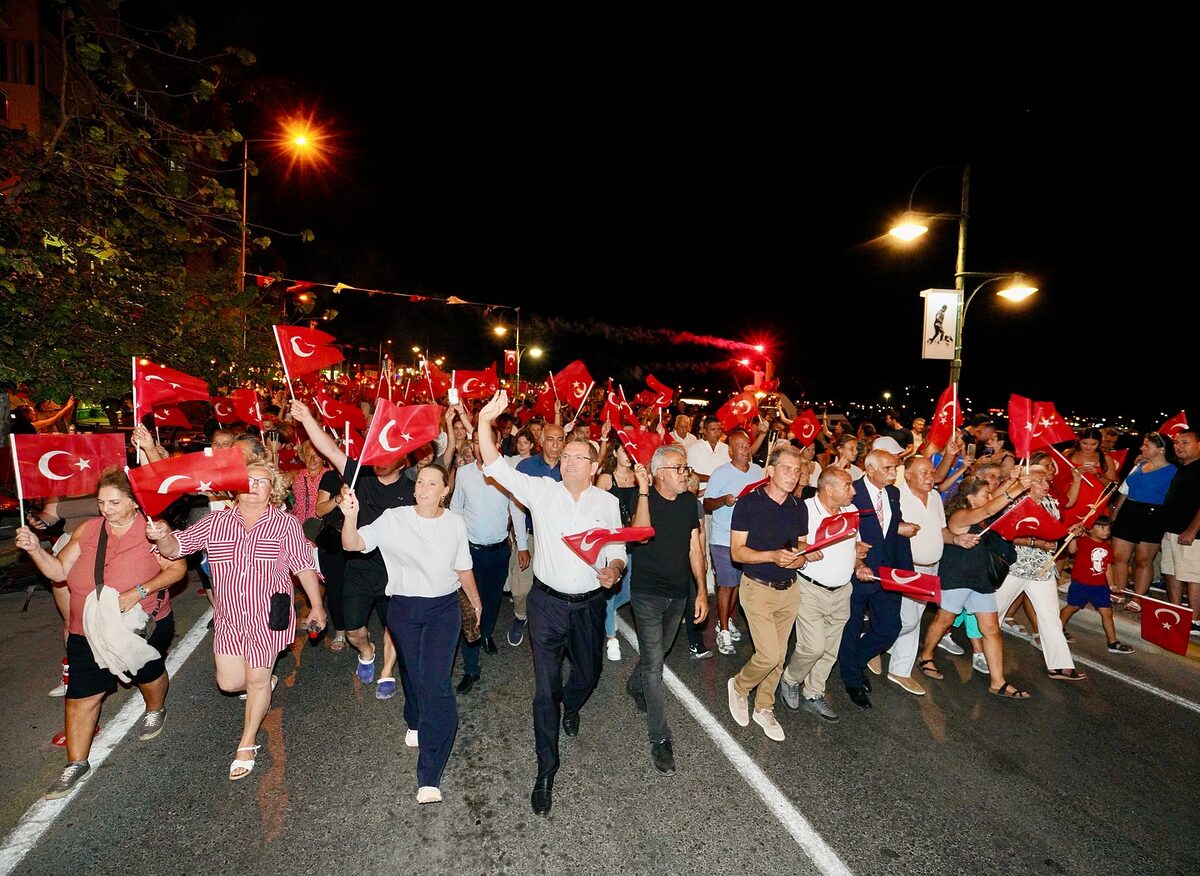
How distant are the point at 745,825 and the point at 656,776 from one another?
0.68 metres

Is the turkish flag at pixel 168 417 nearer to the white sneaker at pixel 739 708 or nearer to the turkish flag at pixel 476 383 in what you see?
the turkish flag at pixel 476 383

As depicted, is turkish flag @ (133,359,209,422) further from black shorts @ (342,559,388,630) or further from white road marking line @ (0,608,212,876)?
white road marking line @ (0,608,212,876)

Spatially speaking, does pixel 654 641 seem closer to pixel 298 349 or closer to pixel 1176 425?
pixel 298 349

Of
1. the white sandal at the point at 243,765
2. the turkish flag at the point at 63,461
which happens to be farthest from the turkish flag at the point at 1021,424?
the turkish flag at the point at 63,461

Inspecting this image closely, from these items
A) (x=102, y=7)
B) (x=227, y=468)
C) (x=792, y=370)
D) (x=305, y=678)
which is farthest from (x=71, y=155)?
(x=792, y=370)

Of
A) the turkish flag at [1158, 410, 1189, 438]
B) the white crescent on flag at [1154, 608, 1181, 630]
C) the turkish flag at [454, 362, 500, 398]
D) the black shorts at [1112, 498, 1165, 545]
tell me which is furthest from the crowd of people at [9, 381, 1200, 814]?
the turkish flag at [454, 362, 500, 398]

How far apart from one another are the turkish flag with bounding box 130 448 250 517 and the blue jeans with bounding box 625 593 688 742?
9.41 ft

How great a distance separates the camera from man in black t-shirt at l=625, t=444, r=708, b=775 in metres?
4.25

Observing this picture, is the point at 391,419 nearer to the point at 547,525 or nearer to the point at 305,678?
the point at 547,525

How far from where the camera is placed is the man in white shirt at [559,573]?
392 centimetres

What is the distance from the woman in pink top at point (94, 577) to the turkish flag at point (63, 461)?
0.88 feet

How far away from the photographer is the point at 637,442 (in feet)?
21.4

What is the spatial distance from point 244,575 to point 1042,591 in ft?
22.5

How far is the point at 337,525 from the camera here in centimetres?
496
